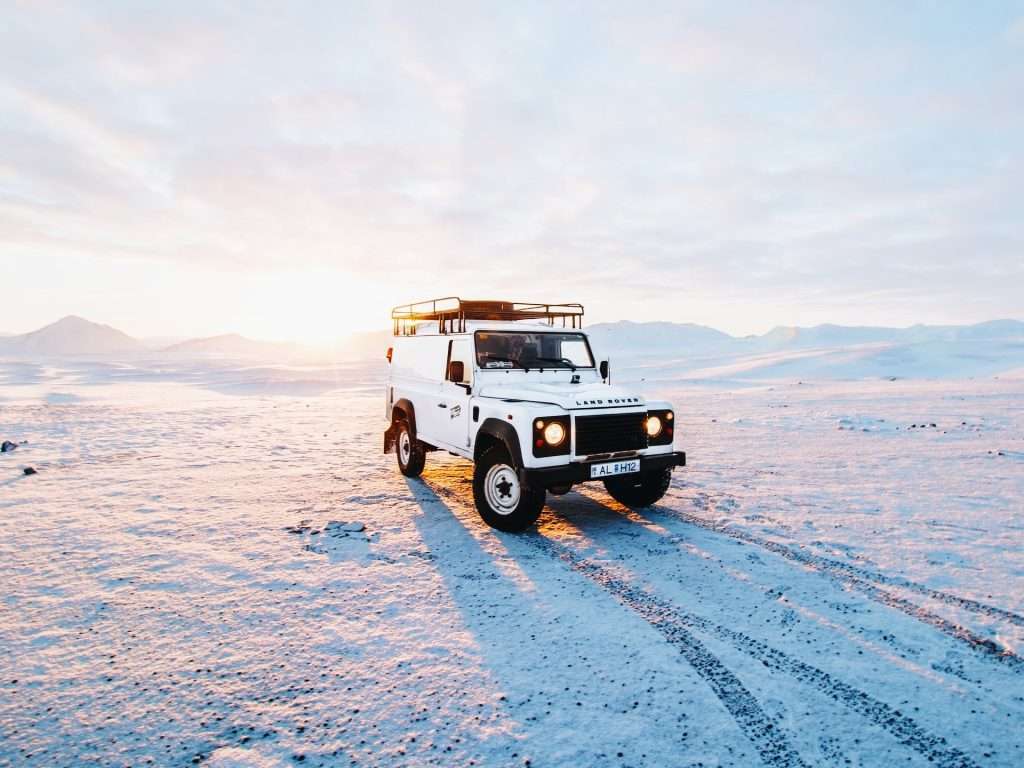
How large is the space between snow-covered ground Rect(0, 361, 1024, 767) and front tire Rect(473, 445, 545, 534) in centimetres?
23

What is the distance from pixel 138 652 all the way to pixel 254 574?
1.28 metres

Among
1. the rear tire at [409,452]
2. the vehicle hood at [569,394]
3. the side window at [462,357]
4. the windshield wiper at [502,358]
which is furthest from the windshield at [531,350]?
the rear tire at [409,452]

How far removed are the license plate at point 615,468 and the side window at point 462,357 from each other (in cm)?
207

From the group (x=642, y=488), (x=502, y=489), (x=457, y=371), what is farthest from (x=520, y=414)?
(x=642, y=488)

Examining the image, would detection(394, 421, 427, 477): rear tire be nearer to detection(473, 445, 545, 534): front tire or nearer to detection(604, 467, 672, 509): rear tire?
detection(473, 445, 545, 534): front tire

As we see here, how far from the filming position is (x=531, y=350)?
7535 mm

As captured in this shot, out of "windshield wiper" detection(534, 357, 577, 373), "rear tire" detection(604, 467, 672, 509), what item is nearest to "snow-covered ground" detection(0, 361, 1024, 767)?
"rear tire" detection(604, 467, 672, 509)

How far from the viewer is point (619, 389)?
267 inches

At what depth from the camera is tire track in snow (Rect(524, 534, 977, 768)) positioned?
9.40 ft

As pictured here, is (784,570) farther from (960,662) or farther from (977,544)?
(977,544)

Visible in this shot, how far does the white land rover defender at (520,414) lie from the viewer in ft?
19.3

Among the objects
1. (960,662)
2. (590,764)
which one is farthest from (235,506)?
(960,662)

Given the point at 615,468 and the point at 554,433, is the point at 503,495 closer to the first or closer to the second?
the point at 554,433

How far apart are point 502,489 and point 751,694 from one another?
3.47 meters
